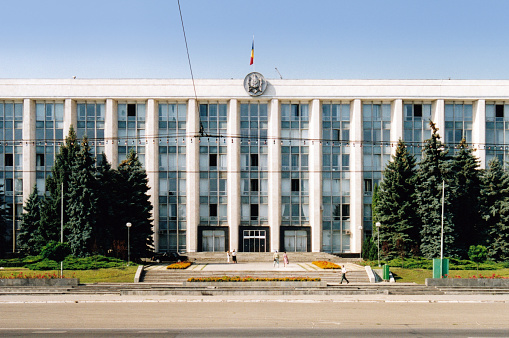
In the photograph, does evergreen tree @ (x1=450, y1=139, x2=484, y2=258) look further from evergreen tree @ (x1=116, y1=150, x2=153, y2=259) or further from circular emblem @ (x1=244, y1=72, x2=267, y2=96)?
evergreen tree @ (x1=116, y1=150, x2=153, y2=259)

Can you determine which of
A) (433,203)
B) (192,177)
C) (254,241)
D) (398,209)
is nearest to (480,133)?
(398,209)

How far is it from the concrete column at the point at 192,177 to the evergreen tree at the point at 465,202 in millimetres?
27799

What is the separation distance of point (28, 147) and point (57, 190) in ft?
49.5

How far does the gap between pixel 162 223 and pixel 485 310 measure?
43.5 m

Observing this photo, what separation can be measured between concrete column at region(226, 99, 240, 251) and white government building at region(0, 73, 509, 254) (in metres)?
0.12

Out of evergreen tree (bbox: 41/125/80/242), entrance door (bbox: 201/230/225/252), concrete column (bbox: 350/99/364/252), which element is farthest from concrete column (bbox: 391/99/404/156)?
evergreen tree (bbox: 41/125/80/242)

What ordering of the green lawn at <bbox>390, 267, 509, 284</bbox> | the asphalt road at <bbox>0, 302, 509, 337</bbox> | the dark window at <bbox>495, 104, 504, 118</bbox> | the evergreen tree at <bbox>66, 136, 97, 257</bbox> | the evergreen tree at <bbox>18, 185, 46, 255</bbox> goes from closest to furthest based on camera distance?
the asphalt road at <bbox>0, 302, 509, 337</bbox> → the green lawn at <bbox>390, 267, 509, 284</bbox> → the evergreen tree at <bbox>66, 136, 97, 257</bbox> → the evergreen tree at <bbox>18, 185, 46, 255</bbox> → the dark window at <bbox>495, 104, 504, 118</bbox>

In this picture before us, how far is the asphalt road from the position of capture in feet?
62.9

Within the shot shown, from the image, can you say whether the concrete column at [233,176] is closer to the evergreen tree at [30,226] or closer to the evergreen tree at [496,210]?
the evergreen tree at [30,226]

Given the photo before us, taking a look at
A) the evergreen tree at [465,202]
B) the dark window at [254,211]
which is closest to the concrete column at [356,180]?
the dark window at [254,211]

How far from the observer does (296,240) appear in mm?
63625

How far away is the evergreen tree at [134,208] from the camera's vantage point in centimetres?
5144

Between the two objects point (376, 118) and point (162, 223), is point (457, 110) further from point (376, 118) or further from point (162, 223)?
point (162, 223)

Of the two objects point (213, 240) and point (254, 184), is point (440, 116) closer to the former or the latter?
point (254, 184)
